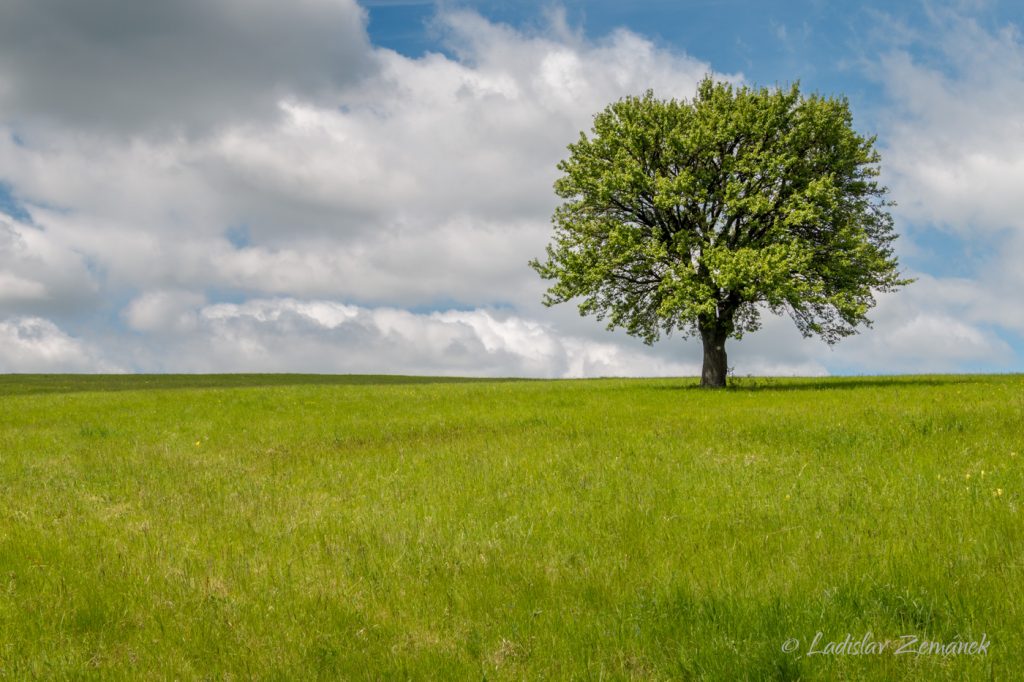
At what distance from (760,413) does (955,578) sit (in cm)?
1312

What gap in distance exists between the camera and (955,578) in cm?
606

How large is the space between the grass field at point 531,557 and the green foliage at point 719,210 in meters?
16.0

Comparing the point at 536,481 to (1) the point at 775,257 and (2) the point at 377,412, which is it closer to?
(2) the point at 377,412

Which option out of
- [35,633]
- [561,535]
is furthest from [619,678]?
[35,633]

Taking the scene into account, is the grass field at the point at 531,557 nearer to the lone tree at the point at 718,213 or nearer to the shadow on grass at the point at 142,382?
the lone tree at the point at 718,213

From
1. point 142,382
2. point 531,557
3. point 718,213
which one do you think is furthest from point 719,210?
point 142,382

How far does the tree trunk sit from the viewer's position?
33.7 m

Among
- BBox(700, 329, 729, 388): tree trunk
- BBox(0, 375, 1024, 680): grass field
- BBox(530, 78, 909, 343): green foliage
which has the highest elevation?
BBox(530, 78, 909, 343): green foliage

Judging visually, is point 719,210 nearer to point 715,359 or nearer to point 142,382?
point 715,359

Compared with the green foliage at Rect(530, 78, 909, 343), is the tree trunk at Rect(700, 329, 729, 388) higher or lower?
lower

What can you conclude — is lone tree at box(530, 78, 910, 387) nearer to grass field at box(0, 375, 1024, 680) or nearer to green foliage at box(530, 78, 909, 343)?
green foliage at box(530, 78, 909, 343)

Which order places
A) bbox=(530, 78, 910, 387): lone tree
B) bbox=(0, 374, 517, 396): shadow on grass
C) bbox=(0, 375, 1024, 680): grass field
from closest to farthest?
1. bbox=(0, 375, 1024, 680): grass field
2. bbox=(530, 78, 910, 387): lone tree
3. bbox=(0, 374, 517, 396): shadow on grass

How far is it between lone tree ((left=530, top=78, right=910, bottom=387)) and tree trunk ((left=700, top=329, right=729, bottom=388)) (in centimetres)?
7

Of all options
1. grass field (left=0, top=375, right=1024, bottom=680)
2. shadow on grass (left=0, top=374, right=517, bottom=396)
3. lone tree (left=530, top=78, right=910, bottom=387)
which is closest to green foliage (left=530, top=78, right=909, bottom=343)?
lone tree (left=530, top=78, right=910, bottom=387)
